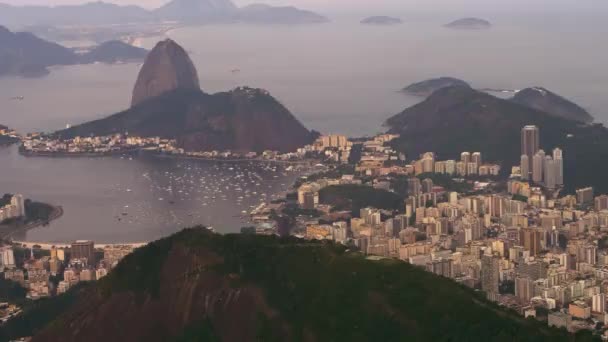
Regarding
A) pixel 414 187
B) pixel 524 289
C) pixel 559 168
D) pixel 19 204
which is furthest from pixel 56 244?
pixel 559 168

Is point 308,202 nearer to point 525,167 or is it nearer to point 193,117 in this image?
point 525,167

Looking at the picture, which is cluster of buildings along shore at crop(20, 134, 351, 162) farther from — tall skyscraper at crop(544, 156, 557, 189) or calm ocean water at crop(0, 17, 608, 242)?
tall skyscraper at crop(544, 156, 557, 189)

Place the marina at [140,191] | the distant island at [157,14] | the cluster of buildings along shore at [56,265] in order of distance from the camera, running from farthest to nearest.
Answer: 1. the distant island at [157,14]
2. the marina at [140,191]
3. the cluster of buildings along shore at [56,265]

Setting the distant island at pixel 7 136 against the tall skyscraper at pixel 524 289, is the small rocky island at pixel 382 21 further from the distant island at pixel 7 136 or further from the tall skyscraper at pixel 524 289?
the tall skyscraper at pixel 524 289

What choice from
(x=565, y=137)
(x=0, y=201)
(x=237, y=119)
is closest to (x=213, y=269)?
(x=0, y=201)

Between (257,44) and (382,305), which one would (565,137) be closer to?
(382,305)

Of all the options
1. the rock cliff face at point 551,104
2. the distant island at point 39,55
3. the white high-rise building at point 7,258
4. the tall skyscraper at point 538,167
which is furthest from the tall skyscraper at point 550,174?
the distant island at point 39,55

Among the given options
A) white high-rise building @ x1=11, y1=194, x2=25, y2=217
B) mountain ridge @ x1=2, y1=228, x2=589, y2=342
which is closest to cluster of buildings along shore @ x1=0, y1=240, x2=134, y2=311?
white high-rise building @ x1=11, y1=194, x2=25, y2=217
